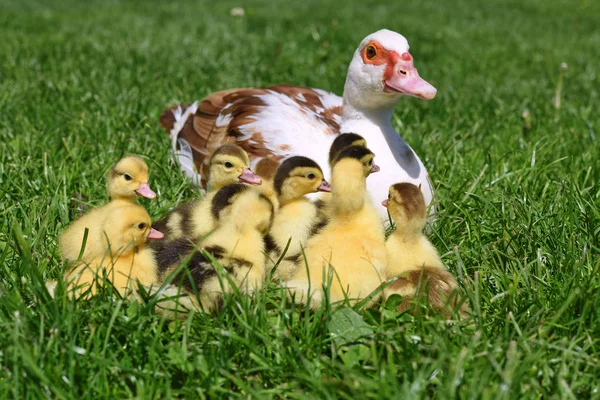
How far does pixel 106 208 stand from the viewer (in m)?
2.92

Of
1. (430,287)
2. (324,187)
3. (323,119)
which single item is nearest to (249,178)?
(324,187)

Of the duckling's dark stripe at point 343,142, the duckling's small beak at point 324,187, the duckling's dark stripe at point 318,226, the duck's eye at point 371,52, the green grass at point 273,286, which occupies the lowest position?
the green grass at point 273,286

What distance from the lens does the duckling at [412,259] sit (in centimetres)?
262

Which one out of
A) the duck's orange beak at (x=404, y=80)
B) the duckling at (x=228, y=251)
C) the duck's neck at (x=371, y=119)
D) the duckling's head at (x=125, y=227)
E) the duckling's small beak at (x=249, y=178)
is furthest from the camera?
the duck's neck at (x=371, y=119)

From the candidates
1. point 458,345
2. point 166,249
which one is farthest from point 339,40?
point 458,345

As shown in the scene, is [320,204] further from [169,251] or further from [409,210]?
[169,251]

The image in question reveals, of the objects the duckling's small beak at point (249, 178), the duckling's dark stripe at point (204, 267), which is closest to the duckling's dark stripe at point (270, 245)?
the duckling's dark stripe at point (204, 267)

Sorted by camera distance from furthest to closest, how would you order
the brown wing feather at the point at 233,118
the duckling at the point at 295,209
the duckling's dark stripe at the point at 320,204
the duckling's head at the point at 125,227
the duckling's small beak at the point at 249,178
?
the brown wing feather at the point at 233,118 < the duckling's small beak at the point at 249,178 < the duckling's dark stripe at the point at 320,204 < the duckling at the point at 295,209 < the duckling's head at the point at 125,227

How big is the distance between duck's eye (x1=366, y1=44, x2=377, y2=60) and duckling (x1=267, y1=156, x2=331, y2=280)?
2.92 ft

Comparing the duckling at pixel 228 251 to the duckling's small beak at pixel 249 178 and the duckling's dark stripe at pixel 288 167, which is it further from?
the duckling's small beak at pixel 249 178

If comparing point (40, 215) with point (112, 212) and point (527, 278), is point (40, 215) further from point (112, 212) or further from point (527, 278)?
point (527, 278)

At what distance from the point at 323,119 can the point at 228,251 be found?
1.77 m

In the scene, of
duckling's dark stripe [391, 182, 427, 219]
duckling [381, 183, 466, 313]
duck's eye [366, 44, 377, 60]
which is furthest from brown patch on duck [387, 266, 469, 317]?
duck's eye [366, 44, 377, 60]

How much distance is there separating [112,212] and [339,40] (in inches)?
232
